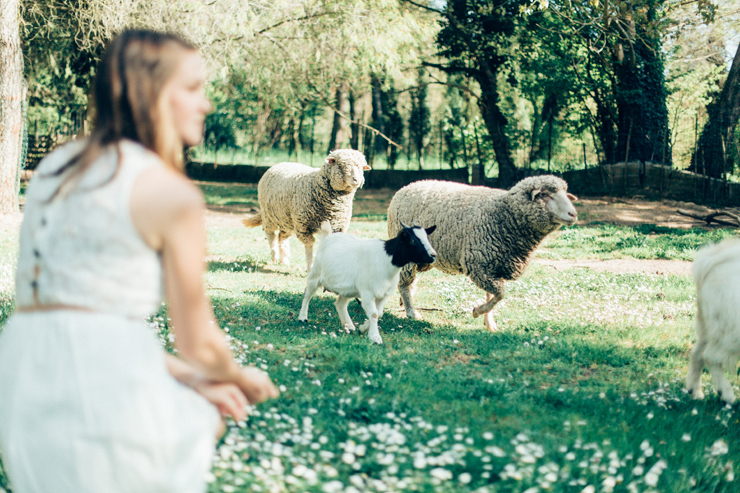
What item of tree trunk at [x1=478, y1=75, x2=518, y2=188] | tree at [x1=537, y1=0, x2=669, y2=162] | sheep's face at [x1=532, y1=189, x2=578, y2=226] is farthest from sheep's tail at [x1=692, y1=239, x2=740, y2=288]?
tree trunk at [x1=478, y1=75, x2=518, y2=188]

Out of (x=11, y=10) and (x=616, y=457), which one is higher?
(x=11, y=10)

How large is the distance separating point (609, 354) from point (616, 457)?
8.34 feet

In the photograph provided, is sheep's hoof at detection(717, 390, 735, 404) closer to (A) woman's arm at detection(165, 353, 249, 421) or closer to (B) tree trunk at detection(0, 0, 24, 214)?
(A) woman's arm at detection(165, 353, 249, 421)

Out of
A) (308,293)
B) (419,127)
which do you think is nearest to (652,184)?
(419,127)

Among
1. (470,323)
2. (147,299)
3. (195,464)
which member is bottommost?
(470,323)

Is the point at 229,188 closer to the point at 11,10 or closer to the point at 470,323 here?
the point at 11,10

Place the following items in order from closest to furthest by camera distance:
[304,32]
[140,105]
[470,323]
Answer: [140,105] < [470,323] < [304,32]

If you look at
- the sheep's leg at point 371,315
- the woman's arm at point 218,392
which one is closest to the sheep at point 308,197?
the sheep's leg at point 371,315

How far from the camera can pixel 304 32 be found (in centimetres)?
1614

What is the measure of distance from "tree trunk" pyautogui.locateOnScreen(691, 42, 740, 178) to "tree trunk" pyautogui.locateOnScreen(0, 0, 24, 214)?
16098 millimetres

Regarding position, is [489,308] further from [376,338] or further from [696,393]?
[696,393]

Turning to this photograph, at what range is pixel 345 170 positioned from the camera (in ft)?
27.8

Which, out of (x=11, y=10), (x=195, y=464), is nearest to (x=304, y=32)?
(x=11, y=10)

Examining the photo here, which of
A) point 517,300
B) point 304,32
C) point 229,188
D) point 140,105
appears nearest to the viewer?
point 140,105
